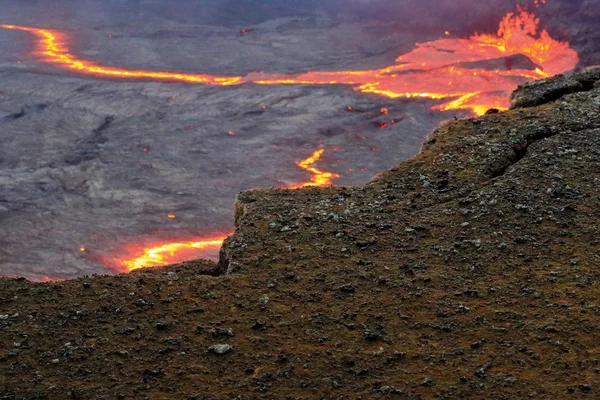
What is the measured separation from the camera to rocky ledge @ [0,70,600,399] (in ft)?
10.2

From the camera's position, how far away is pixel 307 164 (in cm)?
1702

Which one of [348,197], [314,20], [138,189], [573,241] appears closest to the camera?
[573,241]

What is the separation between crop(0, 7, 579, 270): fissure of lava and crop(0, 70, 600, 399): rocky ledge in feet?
43.7

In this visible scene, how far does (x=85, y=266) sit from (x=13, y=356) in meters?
8.99

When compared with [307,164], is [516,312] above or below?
above

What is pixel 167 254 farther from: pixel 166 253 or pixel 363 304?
pixel 363 304

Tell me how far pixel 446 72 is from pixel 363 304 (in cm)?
2189

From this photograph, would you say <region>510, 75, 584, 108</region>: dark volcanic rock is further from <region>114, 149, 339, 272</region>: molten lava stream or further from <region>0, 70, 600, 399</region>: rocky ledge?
<region>114, 149, 339, 272</region>: molten lava stream

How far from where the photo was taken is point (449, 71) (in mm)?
24719

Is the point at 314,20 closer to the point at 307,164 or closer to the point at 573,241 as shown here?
the point at 307,164

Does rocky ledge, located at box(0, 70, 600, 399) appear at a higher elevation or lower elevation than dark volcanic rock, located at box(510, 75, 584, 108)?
lower

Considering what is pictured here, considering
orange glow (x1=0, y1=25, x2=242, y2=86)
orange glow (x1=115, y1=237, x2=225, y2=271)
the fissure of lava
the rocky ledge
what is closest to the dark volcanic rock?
the rocky ledge

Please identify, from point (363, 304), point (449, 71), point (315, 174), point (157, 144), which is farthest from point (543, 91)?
point (449, 71)

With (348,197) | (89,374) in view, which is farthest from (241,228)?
(89,374)
